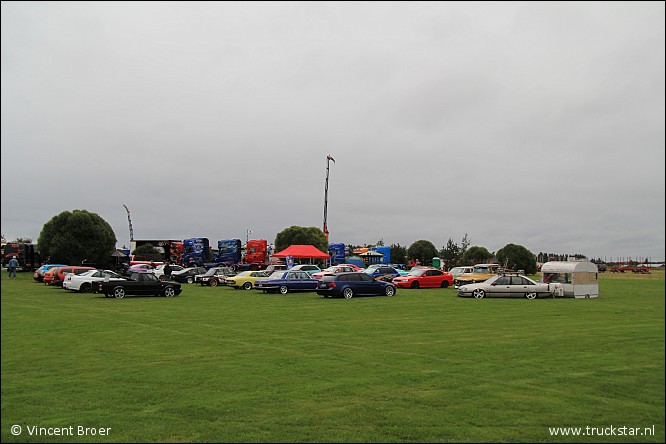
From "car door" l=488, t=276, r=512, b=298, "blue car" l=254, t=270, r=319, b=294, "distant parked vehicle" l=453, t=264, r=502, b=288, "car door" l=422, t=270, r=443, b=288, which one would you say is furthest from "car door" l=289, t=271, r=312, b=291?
"distant parked vehicle" l=453, t=264, r=502, b=288

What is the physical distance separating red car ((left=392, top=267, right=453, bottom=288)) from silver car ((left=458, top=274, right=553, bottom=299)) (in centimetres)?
900

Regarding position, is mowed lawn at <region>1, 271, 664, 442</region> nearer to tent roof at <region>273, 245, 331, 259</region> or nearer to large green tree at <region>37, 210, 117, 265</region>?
large green tree at <region>37, 210, 117, 265</region>

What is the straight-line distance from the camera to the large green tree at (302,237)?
3295 inches

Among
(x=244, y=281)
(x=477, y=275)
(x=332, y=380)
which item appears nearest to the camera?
(x=332, y=380)

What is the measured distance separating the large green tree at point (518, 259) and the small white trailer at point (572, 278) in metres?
36.4

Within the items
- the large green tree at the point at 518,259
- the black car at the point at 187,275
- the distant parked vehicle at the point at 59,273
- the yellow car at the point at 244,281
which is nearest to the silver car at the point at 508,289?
the yellow car at the point at 244,281

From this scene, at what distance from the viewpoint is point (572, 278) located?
3120 centimetres

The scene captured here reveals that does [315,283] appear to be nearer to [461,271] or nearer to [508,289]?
[508,289]

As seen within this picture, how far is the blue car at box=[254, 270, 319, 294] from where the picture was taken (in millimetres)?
34491

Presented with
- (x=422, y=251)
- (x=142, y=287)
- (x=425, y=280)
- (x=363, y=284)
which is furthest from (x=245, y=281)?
(x=422, y=251)

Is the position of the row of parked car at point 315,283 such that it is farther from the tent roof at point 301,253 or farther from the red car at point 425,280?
the tent roof at point 301,253

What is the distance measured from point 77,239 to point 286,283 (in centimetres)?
3286

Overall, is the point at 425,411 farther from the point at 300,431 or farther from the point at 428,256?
the point at 428,256

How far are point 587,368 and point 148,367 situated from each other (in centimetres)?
761
